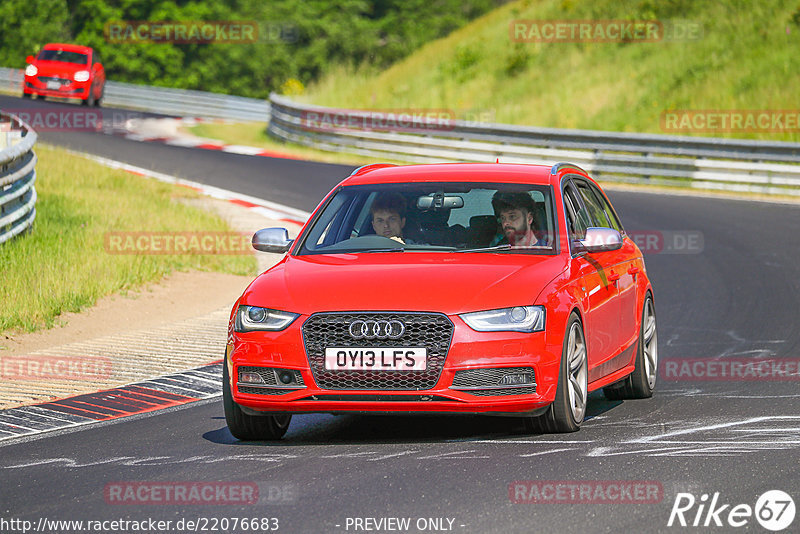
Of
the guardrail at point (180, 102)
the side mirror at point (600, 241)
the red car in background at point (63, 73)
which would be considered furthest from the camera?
the guardrail at point (180, 102)

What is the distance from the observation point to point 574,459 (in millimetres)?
6965

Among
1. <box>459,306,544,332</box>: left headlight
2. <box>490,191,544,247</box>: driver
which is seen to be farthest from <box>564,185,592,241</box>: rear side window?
<box>459,306,544,332</box>: left headlight

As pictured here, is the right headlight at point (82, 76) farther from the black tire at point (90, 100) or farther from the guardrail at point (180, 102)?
the guardrail at point (180, 102)

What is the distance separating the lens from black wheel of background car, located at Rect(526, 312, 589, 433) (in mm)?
7477

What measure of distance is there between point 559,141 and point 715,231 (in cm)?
881

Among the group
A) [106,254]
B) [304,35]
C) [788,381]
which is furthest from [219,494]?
[304,35]

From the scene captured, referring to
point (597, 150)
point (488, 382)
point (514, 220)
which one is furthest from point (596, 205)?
point (597, 150)

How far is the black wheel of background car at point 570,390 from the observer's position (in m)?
7.48

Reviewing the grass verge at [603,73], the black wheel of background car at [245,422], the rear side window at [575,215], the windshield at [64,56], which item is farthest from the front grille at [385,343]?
the windshield at [64,56]

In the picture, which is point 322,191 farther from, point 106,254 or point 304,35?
point 304,35

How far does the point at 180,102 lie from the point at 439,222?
134 feet

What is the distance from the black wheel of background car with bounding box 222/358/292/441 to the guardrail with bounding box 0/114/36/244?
25.6 feet

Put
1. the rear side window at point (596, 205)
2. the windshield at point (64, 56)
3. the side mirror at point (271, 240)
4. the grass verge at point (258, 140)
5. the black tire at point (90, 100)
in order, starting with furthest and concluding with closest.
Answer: the black tire at point (90, 100) < the windshield at point (64, 56) < the grass verge at point (258, 140) < the rear side window at point (596, 205) < the side mirror at point (271, 240)

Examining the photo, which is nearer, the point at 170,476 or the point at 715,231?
the point at 170,476
